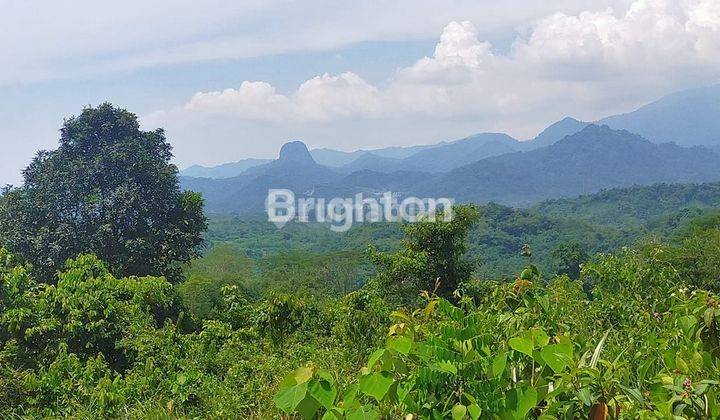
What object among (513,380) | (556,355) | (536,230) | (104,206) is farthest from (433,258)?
(536,230)

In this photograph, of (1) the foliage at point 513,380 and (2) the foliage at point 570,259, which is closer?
(1) the foliage at point 513,380

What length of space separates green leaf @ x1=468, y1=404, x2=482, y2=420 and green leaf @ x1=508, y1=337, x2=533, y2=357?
0.17 meters

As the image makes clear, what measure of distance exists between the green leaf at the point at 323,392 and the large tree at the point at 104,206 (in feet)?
40.0

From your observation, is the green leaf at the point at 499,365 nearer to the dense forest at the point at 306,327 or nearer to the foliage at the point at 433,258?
the dense forest at the point at 306,327

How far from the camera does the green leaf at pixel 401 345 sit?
1.42 m

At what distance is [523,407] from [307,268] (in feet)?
123

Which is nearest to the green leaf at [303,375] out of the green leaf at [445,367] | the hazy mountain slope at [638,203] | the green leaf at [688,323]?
the green leaf at [445,367]

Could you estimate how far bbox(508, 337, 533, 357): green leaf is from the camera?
4.65 ft

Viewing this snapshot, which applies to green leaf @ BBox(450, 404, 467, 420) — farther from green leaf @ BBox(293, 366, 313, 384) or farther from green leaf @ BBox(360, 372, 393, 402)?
green leaf @ BBox(293, 366, 313, 384)

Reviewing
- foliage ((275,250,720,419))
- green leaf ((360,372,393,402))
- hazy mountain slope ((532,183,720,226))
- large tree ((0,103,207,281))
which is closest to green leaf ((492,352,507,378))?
foliage ((275,250,720,419))

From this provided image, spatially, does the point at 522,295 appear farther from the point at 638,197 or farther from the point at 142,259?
the point at 638,197

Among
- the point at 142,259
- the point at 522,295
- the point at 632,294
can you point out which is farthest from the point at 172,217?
the point at 522,295

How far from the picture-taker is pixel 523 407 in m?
1.39

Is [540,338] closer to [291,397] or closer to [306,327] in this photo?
[291,397]
